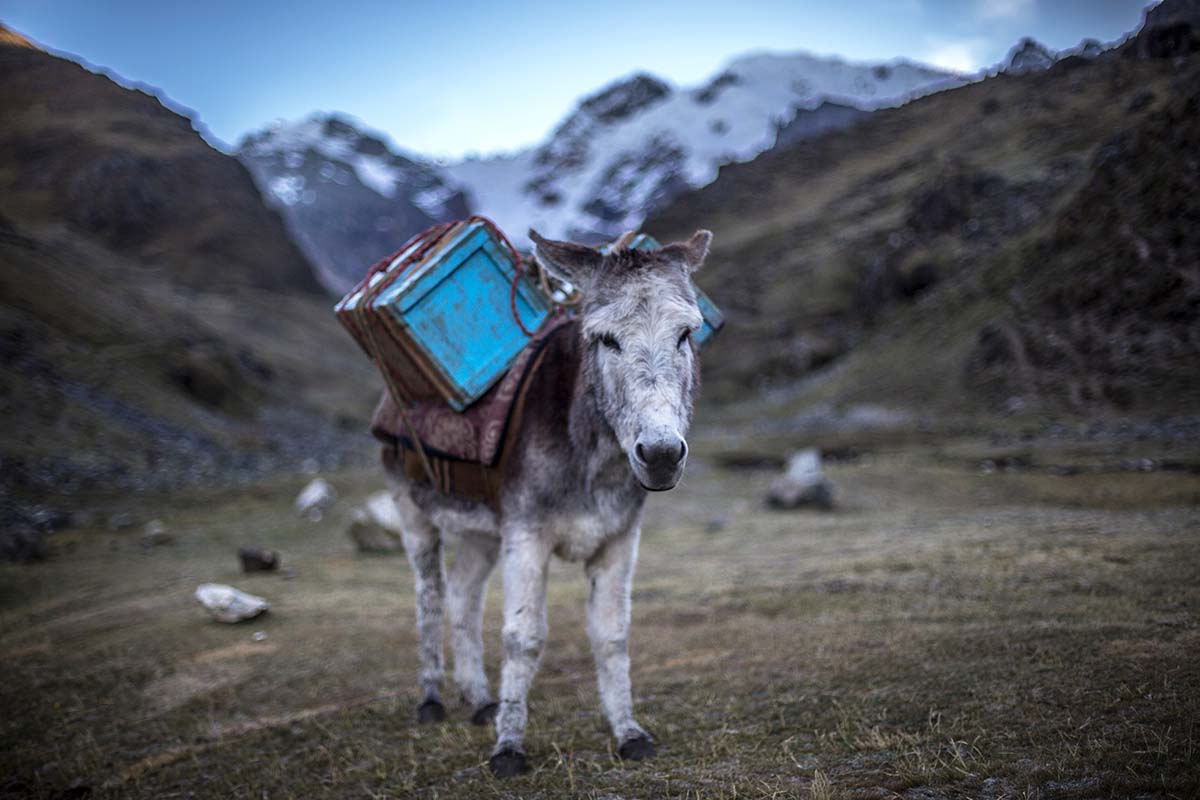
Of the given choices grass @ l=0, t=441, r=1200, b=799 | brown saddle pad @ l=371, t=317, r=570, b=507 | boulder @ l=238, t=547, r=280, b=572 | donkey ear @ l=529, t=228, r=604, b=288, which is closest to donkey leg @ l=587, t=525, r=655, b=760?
grass @ l=0, t=441, r=1200, b=799

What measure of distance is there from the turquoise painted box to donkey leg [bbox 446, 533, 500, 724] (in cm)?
133

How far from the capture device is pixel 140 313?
4316 centimetres

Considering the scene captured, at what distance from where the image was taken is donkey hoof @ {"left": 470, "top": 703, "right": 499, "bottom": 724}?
203 inches

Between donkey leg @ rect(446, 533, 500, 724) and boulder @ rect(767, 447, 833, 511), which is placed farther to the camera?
boulder @ rect(767, 447, 833, 511)

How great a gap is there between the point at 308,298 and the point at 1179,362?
8920 cm

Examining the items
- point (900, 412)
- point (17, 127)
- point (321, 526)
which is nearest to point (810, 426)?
point (900, 412)

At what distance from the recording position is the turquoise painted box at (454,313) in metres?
4.61

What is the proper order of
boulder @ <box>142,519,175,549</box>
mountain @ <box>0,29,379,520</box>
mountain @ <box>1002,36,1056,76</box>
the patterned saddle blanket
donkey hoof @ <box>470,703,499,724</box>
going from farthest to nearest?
1. mountain @ <box>1002,36,1056,76</box>
2. mountain @ <box>0,29,379,520</box>
3. boulder @ <box>142,519,175,549</box>
4. donkey hoof @ <box>470,703,499,724</box>
5. the patterned saddle blanket

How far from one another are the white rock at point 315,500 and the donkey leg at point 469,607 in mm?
12855

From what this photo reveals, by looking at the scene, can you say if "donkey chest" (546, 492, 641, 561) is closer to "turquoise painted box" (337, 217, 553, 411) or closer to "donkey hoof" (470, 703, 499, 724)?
"turquoise painted box" (337, 217, 553, 411)

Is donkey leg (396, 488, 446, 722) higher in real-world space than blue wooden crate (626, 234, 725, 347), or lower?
lower

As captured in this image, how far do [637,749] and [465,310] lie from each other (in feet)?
10.0

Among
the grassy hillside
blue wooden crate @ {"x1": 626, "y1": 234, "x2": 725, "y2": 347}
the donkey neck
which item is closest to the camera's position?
the donkey neck

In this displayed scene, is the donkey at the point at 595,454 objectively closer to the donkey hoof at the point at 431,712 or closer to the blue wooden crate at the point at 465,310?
the blue wooden crate at the point at 465,310
